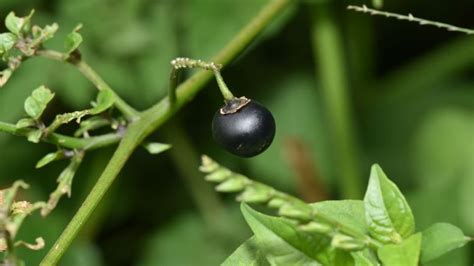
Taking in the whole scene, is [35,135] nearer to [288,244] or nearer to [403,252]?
[288,244]

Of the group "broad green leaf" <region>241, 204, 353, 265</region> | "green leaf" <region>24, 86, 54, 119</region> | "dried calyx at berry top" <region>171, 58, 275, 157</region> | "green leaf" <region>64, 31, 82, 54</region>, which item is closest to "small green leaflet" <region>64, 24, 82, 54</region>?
"green leaf" <region>64, 31, 82, 54</region>

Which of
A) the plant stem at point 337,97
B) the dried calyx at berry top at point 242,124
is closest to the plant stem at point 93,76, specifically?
the dried calyx at berry top at point 242,124

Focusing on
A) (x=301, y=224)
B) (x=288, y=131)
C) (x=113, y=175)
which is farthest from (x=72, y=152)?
(x=288, y=131)

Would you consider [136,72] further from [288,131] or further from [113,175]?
[113,175]

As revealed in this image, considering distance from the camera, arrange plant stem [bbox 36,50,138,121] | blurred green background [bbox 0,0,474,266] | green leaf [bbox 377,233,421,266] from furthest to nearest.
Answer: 1. blurred green background [bbox 0,0,474,266]
2. plant stem [bbox 36,50,138,121]
3. green leaf [bbox 377,233,421,266]

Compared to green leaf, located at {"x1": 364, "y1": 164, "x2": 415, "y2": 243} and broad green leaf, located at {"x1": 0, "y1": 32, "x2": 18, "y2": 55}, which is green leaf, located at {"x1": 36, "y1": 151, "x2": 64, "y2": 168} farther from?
green leaf, located at {"x1": 364, "y1": 164, "x2": 415, "y2": 243}

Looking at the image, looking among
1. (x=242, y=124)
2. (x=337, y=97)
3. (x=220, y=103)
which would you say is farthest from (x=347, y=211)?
(x=220, y=103)

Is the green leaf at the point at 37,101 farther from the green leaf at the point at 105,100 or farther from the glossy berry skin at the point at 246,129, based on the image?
the glossy berry skin at the point at 246,129
